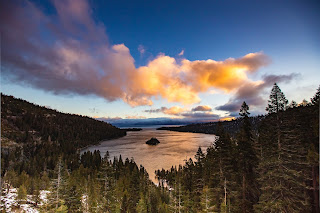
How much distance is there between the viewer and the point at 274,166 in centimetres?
1603

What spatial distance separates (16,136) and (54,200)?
588 feet

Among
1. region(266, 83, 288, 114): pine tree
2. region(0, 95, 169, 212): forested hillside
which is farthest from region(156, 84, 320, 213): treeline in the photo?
region(0, 95, 169, 212): forested hillside

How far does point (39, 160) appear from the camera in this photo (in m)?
93.9

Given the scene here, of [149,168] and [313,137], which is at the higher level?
[313,137]

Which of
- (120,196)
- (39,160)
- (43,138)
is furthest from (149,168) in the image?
(43,138)

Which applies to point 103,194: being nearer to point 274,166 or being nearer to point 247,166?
point 247,166

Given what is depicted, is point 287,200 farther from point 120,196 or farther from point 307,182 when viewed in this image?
point 120,196

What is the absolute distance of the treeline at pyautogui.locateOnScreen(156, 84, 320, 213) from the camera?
612 inches

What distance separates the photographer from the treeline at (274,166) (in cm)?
1554

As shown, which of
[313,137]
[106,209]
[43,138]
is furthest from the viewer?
[43,138]

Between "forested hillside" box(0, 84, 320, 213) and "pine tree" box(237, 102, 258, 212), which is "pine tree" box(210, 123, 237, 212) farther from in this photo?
"pine tree" box(237, 102, 258, 212)

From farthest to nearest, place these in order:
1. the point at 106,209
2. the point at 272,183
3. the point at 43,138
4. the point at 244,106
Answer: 1. the point at 43,138
2. the point at 106,209
3. the point at 244,106
4. the point at 272,183

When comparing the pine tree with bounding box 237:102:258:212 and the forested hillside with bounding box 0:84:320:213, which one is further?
the pine tree with bounding box 237:102:258:212

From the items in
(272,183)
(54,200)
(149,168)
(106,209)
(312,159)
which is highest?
(312,159)
